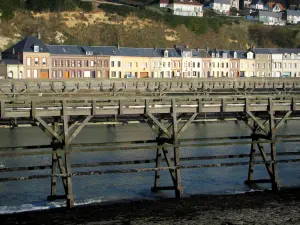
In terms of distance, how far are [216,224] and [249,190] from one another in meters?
5.96

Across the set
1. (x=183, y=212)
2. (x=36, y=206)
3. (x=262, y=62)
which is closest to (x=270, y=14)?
(x=262, y=62)

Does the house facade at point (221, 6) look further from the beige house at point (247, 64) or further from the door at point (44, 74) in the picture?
the door at point (44, 74)

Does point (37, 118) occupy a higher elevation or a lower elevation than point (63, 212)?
higher

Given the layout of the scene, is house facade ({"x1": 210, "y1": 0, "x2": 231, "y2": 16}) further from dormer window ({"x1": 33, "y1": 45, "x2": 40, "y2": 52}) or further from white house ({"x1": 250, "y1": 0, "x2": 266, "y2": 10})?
dormer window ({"x1": 33, "y1": 45, "x2": 40, "y2": 52})

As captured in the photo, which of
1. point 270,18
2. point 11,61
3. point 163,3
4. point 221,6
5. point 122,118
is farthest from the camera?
point 221,6

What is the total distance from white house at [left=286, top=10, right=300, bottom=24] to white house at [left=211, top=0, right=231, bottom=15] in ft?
48.8

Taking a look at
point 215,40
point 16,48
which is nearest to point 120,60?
point 16,48

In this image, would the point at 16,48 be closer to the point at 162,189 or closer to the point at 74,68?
the point at 74,68

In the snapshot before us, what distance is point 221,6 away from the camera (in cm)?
15712

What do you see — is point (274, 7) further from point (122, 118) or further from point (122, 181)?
point (122, 118)

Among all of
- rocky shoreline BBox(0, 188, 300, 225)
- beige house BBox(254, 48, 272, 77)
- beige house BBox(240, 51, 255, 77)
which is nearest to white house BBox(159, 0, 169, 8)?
beige house BBox(254, 48, 272, 77)

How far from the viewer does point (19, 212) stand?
74.8 ft

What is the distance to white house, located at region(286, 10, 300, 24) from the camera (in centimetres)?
15814

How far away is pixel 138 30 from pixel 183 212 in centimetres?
9506
